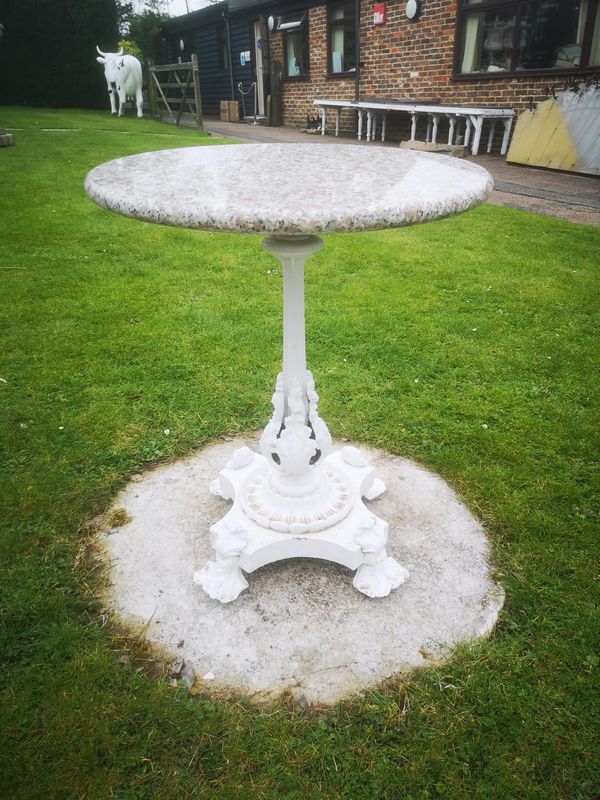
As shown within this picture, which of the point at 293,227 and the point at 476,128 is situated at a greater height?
the point at 293,227

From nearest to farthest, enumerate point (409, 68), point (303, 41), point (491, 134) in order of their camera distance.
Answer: point (491, 134)
point (409, 68)
point (303, 41)

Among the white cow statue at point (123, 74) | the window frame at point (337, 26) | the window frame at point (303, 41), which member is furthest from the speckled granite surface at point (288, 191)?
the white cow statue at point (123, 74)

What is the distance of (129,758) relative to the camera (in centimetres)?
A: 156

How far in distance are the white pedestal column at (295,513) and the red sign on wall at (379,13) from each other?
12.1m

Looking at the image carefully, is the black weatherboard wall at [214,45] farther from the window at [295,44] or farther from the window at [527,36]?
the window at [527,36]

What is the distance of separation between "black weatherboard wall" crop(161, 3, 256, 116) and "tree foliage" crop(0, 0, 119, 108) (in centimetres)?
268

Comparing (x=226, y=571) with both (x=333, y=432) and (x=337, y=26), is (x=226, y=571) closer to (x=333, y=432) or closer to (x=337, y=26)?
(x=333, y=432)

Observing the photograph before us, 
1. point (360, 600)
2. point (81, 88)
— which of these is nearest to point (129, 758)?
point (360, 600)

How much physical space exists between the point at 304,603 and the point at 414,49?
1204cm

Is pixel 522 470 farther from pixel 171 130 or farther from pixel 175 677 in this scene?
pixel 171 130

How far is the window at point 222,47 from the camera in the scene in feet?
56.9

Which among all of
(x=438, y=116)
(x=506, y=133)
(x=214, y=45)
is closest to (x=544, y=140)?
(x=506, y=133)

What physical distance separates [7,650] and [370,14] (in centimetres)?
1354

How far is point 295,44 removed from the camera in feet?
48.3
